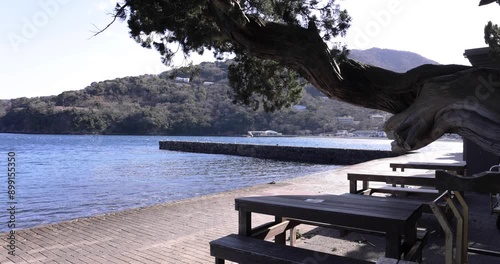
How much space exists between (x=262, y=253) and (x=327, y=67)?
1738 mm

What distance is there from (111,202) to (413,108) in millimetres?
11976

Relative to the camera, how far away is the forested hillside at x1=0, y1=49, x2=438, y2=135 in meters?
81.4

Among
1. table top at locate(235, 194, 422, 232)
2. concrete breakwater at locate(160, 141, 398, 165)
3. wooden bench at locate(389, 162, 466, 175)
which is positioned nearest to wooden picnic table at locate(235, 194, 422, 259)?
table top at locate(235, 194, 422, 232)

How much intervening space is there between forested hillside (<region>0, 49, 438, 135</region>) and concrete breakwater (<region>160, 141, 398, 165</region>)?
31.1 m

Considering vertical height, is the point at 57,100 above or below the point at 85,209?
above

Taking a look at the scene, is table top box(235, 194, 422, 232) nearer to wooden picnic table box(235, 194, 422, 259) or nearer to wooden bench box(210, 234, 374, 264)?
wooden picnic table box(235, 194, 422, 259)

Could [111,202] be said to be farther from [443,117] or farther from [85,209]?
[443,117]

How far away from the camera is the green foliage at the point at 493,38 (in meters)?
3.58

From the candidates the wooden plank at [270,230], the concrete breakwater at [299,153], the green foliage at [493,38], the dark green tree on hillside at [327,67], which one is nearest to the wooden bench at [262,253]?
the wooden plank at [270,230]

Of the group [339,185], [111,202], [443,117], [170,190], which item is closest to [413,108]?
[443,117]

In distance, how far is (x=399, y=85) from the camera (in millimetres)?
3262

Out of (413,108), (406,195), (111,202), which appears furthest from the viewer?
(111,202)

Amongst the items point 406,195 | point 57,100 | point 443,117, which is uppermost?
point 57,100

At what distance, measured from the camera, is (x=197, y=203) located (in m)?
8.51
